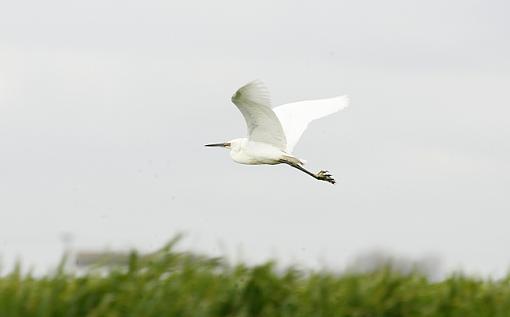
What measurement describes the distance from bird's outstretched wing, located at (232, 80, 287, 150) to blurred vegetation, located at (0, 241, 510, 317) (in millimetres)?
6838

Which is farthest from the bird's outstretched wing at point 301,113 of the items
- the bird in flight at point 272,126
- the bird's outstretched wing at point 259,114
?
the bird's outstretched wing at point 259,114

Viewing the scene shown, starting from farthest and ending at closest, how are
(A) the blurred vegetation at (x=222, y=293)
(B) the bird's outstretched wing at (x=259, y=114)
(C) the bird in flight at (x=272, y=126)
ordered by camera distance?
(C) the bird in flight at (x=272, y=126)
(B) the bird's outstretched wing at (x=259, y=114)
(A) the blurred vegetation at (x=222, y=293)

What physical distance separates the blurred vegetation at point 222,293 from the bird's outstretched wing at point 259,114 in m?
6.84

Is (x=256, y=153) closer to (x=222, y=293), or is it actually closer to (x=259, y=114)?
(x=259, y=114)

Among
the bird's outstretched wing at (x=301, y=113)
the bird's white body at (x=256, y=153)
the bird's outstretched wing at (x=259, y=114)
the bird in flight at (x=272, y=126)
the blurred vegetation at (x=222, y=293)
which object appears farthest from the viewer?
the bird's outstretched wing at (x=301, y=113)

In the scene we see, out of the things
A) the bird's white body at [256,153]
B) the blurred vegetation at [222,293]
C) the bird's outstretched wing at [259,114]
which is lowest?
the blurred vegetation at [222,293]

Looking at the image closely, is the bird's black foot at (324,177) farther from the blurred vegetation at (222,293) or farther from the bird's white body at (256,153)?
the blurred vegetation at (222,293)

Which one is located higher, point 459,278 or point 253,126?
point 253,126

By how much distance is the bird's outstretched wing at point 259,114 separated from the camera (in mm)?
14673

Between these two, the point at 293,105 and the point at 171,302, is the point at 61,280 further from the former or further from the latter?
the point at 293,105

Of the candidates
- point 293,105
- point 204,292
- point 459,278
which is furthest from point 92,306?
point 293,105

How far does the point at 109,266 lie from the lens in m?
7.36

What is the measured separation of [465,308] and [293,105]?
10.6 m

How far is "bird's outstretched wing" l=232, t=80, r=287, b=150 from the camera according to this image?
1467 cm
